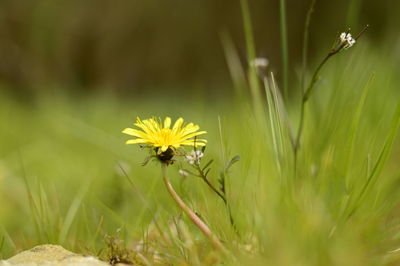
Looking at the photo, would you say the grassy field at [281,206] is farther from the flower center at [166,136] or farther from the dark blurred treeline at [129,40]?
the dark blurred treeline at [129,40]

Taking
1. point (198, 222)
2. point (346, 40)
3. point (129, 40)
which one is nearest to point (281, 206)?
point (198, 222)

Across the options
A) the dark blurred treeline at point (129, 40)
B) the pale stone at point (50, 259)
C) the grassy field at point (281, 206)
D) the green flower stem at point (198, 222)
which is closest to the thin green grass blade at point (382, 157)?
the grassy field at point (281, 206)

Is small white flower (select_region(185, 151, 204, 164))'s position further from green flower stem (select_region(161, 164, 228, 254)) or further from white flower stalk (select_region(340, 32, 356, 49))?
white flower stalk (select_region(340, 32, 356, 49))

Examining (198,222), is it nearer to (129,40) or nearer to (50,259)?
(50,259)

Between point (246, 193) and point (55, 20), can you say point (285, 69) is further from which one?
point (55, 20)

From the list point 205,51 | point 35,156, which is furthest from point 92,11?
point 35,156

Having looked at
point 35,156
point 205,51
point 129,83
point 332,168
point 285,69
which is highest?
point 205,51
